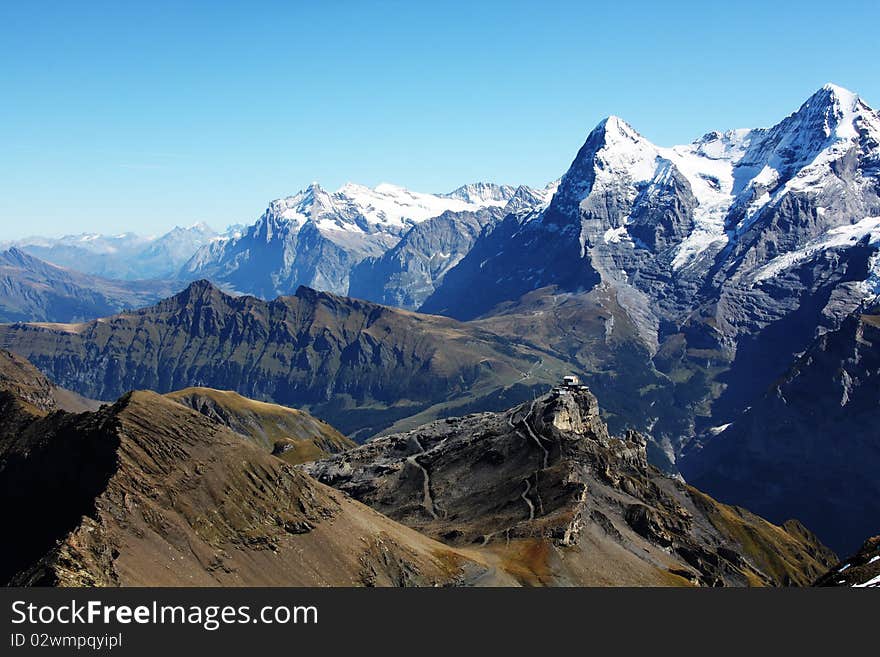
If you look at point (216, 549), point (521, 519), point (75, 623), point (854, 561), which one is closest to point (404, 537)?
point (521, 519)

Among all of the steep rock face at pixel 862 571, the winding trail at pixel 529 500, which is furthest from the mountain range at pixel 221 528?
the steep rock face at pixel 862 571

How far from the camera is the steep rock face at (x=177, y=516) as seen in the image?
111812mm

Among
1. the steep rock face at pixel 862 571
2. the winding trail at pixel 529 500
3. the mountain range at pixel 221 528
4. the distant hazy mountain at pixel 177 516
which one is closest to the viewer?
the steep rock face at pixel 862 571

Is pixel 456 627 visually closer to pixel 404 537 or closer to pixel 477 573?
pixel 477 573

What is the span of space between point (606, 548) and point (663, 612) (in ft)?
303

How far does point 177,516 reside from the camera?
123m

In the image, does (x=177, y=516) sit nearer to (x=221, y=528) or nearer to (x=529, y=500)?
(x=221, y=528)

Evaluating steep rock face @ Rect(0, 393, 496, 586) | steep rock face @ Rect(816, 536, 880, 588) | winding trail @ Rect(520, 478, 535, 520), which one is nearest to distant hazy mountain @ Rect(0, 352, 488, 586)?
steep rock face @ Rect(0, 393, 496, 586)

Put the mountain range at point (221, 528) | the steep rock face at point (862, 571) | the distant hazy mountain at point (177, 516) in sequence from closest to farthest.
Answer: the steep rock face at point (862, 571)
the distant hazy mountain at point (177, 516)
the mountain range at point (221, 528)

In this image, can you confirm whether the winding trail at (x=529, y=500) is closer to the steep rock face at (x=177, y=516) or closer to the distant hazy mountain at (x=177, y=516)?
the distant hazy mountain at (x=177, y=516)

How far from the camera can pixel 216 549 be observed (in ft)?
402

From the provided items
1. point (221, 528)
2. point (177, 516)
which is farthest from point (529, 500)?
point (177, 516)

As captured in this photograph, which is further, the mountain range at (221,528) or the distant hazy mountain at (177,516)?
the mountain range at (221,528)

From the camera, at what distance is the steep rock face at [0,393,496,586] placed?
11181 centimetres
